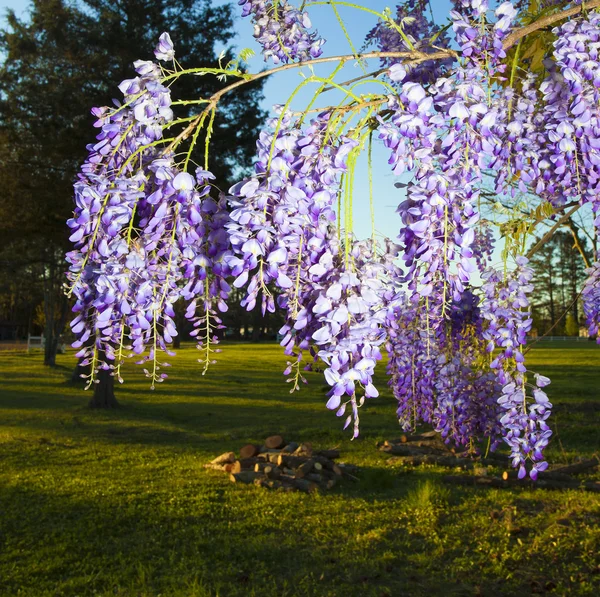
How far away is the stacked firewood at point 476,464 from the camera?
7430 millimetres

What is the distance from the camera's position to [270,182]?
A: 4.59 ft

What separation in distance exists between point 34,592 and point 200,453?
493 cm

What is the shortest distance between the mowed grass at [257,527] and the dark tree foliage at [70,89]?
5.45 metres

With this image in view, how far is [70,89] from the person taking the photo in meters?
13.3

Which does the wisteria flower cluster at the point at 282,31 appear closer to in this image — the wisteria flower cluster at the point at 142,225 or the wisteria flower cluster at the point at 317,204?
the wisteria flower cluster at the point at 317,204

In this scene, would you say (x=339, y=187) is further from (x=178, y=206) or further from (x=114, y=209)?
(x=114, y=209)

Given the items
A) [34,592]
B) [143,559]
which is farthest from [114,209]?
[143,559]

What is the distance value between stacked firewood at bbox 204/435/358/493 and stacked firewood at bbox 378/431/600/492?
44.7 inches

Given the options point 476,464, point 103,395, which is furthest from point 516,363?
point 103,395

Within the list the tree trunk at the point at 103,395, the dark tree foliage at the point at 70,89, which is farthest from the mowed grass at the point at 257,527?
the dark tree foliage at the point at 70,89

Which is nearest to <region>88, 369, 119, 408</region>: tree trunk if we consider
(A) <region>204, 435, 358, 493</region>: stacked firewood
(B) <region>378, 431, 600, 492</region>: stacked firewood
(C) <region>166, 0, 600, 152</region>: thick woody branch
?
(A) <region>204, 435, 358, 493</region>: stacked firewood

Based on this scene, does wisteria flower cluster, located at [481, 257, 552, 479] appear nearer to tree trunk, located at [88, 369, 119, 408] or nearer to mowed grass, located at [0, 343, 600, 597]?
mowed grass, located at [0, 343, 600, 597]

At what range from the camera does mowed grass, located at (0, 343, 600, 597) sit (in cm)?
467

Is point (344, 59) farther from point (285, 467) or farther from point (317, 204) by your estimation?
point (285, 467)
